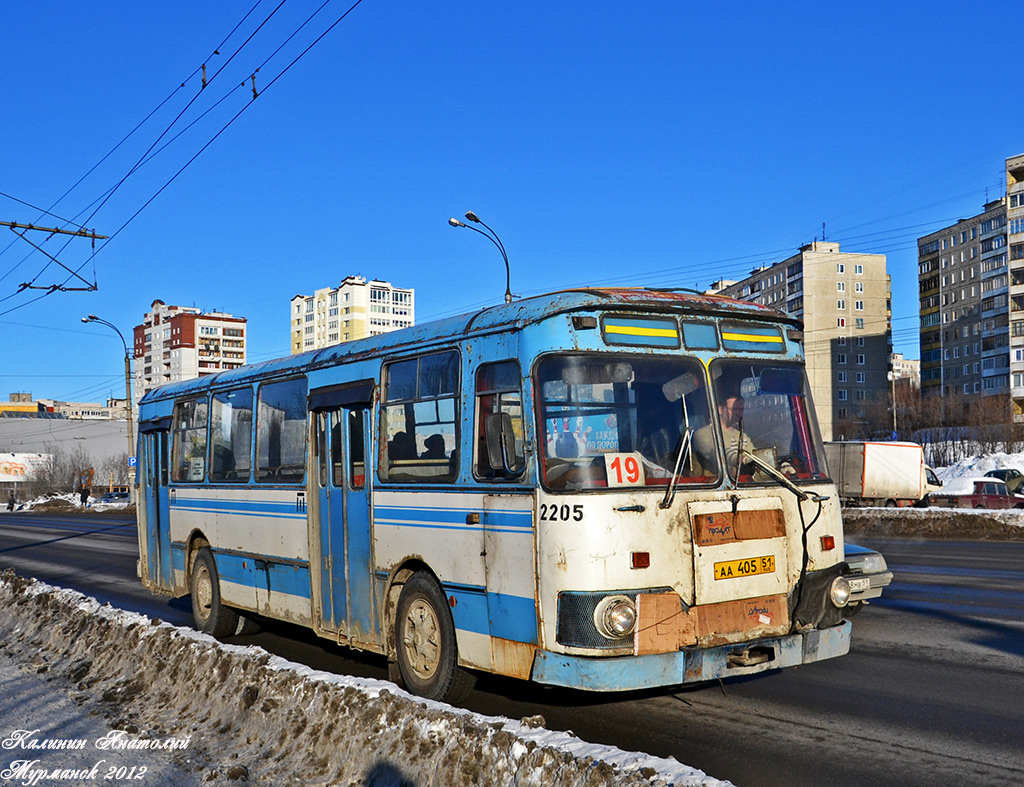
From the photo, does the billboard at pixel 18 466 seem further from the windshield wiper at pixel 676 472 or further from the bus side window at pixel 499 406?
the windshield wiper at pixel 676 472

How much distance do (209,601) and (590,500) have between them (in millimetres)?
7192

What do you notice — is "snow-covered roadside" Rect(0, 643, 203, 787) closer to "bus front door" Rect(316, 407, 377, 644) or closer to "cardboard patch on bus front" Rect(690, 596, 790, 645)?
"bus front door" Rect(316, 407, 377, 644)

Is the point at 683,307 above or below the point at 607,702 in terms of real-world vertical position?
above

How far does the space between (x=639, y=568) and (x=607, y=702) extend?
77.0 inches

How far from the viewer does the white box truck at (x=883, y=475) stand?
124ft

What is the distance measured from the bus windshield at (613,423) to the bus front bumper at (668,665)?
108cm

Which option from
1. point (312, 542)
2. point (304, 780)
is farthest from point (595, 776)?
point (312, 542)

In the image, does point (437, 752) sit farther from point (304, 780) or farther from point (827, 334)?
point (827, 334)

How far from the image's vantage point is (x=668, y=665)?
629 cm

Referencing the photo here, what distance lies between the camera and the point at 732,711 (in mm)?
7418

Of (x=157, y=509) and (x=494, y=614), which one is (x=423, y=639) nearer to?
(x=494, y=614)

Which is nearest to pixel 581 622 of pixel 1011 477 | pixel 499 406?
pixel 499 406

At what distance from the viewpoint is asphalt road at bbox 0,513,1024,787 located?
6016 mm

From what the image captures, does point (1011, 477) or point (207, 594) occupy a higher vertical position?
point (207, 594)
